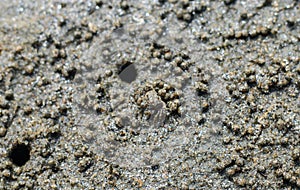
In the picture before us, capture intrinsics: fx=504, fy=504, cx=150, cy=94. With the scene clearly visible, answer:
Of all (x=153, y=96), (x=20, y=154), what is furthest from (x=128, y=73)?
(x=20, y=154)

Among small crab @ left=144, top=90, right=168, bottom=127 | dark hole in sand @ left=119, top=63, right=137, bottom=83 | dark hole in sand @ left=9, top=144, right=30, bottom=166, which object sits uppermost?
dark hole in sand @ left=119, top=63, right=137, bottom=83

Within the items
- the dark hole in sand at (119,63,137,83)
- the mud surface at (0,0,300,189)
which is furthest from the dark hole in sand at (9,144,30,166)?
the dark hole in sand at (119,63,137,83)

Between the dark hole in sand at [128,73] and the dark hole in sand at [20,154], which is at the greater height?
the dark hole in sand at [128,73]

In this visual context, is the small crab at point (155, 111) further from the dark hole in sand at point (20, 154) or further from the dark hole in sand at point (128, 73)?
the dark hole in sand at point (20, 154)

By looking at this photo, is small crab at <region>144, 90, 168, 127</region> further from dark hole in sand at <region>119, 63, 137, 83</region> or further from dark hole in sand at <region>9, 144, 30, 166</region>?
dark hole in sand at <region>9, 144, 30, 166</region>

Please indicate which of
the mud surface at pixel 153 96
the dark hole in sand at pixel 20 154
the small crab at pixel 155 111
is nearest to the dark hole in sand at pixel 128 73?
the mud surface at pixel 153 96

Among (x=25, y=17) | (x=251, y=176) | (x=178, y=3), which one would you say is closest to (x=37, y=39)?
(x=25, y=17)

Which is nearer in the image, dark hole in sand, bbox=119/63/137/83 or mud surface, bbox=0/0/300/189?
mud surface, bbox=0/0/300/189
